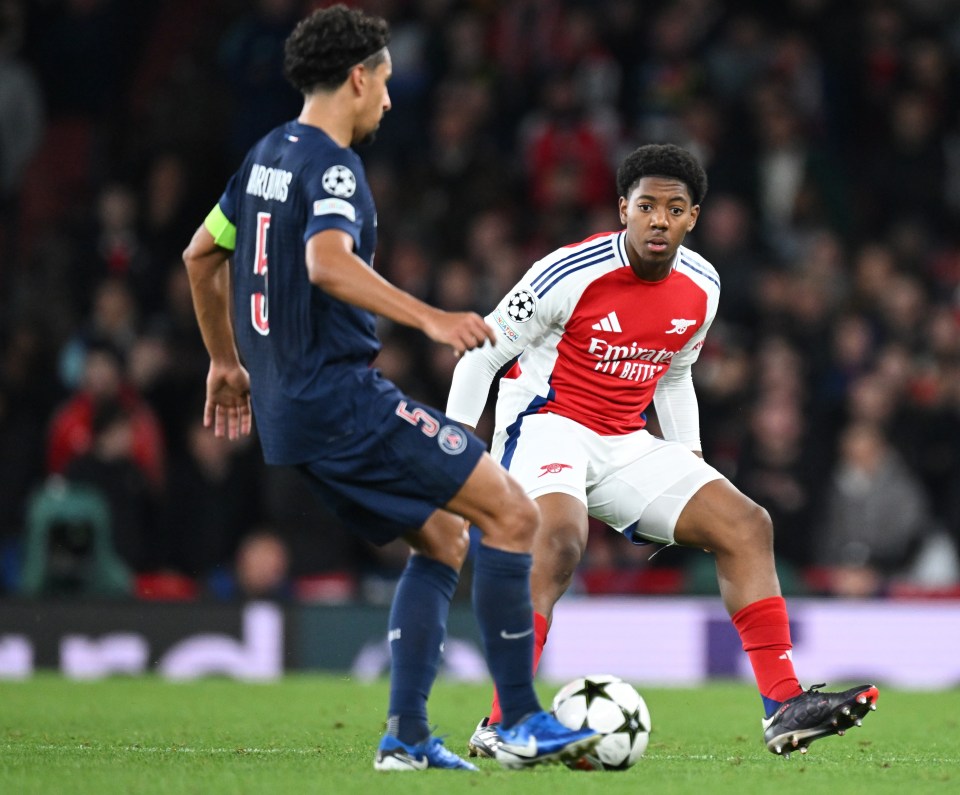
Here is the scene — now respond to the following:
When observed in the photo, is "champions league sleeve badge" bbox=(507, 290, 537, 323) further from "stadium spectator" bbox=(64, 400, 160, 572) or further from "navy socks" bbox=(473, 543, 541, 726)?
"stadium spectator" bbox=(64, 400, 160, 572)

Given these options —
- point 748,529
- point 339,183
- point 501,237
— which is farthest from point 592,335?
point 501,237

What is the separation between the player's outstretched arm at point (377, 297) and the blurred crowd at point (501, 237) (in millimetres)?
6288

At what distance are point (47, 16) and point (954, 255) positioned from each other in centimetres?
768

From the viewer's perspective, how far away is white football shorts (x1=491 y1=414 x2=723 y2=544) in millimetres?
5965

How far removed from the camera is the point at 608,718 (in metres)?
5.26

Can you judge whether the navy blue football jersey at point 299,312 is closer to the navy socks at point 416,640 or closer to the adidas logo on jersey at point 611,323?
the navy socks at point 416,640

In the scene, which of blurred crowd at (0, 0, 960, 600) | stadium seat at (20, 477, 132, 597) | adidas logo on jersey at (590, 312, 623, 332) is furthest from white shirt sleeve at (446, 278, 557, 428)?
stadium seat at (20, 477, 132, 597)

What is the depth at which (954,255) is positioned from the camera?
12.6 meters

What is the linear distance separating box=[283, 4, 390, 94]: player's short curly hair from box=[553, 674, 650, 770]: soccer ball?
80.9 inches

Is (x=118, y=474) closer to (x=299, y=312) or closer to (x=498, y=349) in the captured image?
(x=498, y=349)

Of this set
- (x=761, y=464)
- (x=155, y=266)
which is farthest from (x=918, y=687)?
(x=155, y=266)

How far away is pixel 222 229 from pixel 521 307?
1.30 m

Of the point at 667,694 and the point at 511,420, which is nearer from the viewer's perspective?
the point at 511,420

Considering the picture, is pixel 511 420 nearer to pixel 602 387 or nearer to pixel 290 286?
pixel 602 387
